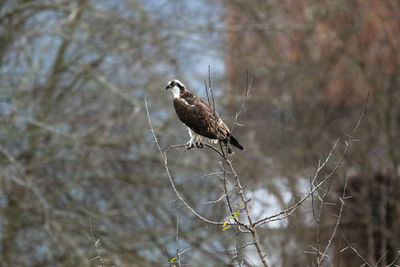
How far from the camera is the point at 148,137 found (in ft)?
38.9

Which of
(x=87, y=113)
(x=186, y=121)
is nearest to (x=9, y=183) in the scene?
(x=87, y=113)

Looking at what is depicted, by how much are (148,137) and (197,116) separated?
6.18 metres

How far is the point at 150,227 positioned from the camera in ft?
38.7

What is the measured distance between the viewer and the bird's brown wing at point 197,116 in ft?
18.6

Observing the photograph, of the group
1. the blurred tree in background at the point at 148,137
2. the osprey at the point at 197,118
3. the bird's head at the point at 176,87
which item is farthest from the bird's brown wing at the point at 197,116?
the blurred tree in background at the point at 148,137

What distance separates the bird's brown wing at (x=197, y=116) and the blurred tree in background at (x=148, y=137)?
153 inches

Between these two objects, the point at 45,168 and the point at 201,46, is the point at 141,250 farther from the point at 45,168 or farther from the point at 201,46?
the point at 201,46

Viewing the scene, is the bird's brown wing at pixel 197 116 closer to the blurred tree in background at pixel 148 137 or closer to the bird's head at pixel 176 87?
the bird's head at pixel 176 87

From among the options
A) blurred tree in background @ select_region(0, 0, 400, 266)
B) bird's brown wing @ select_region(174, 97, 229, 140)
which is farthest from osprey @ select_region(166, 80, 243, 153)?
blurred tree in background @ select_region(0, 0, 400, 266)

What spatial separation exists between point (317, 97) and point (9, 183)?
623 centimetres

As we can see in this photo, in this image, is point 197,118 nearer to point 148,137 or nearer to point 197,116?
point 197,116

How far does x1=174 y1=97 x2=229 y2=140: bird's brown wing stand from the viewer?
223 inches

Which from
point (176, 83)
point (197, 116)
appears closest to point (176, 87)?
point (176, 83)

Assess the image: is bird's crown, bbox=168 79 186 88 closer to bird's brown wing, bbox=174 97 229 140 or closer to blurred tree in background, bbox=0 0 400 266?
bird's brown wing, bbox=174 97 229 140
